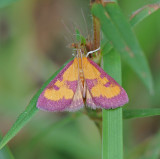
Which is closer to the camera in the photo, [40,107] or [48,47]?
[40,107]

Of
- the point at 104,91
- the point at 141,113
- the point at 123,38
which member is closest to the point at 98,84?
the point at 104,91

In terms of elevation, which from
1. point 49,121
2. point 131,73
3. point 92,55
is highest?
point 92,55

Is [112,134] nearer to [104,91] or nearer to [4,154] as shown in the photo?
[104,91]

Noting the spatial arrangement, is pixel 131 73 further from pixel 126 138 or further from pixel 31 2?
pixel 31 2

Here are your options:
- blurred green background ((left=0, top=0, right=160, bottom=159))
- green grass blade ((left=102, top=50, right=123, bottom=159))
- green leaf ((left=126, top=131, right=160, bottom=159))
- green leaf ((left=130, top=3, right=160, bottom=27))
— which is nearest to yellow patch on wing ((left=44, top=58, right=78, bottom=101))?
green grass blade ((left=102, top=50, right=123, bottom=159))

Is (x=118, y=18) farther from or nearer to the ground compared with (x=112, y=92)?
farther from the ground

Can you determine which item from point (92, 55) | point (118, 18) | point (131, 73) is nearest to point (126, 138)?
point (131, 73)
